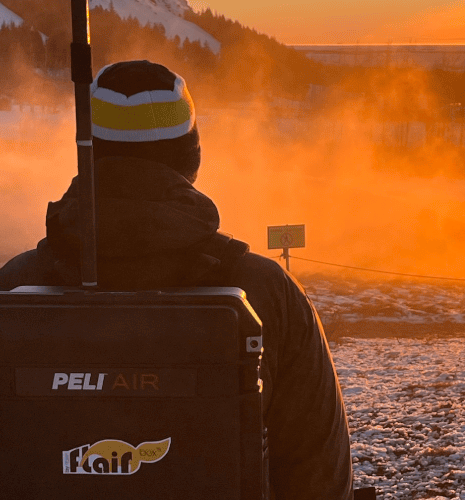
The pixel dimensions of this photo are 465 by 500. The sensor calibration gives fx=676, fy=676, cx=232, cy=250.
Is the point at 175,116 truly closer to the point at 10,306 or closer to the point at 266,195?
the point at 10,306

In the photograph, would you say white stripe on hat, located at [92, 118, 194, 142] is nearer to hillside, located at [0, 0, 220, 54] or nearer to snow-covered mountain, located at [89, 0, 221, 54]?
hillside, located at [0, 0, 220, 54]

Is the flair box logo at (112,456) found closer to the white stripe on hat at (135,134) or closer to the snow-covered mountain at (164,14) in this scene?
the white stripe on hat at (135,134)

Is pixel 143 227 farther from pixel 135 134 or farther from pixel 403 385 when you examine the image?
pixel 403 385

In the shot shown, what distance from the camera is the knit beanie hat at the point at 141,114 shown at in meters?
1.20

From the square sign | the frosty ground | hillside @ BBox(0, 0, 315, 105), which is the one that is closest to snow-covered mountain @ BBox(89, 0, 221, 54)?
hillside @ BBox(0, 0, 315, 105)

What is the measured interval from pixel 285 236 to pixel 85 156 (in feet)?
39.5

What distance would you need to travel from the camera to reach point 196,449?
1057mm

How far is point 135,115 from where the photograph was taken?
1.20 m

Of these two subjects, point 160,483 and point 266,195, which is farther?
point 266,195

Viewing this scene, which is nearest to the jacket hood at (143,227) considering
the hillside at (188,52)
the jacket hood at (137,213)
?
the jacket hood at (137,213)

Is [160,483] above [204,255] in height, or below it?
below

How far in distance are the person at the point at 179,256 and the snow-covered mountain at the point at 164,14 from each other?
81.3 meters

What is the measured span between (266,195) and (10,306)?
1497 inches

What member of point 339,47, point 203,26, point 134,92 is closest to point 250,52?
point 339,47
